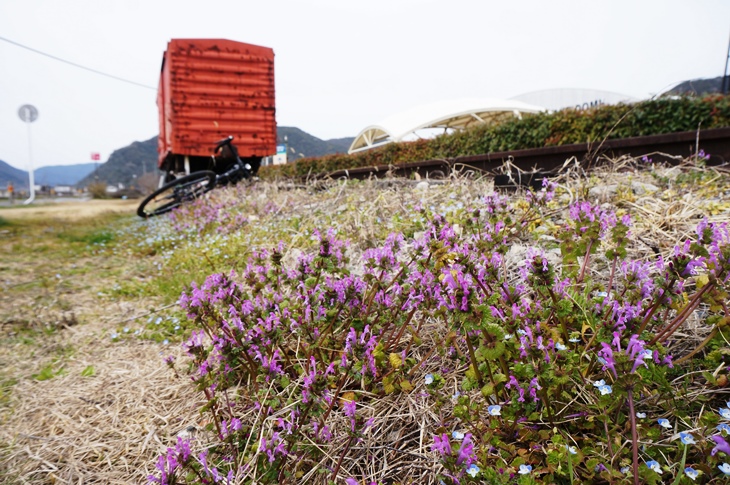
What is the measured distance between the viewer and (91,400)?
91.0 inches

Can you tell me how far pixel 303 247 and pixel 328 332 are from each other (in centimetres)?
203

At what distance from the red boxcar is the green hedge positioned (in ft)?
16.3

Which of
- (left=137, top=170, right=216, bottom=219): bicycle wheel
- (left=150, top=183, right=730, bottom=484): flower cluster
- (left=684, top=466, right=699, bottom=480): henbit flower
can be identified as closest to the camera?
(left=684, top=466, right=699, bottom=480): henbit flower

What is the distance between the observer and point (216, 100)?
13898mm

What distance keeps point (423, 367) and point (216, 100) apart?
1420 cm

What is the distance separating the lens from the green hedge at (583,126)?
7363 mm

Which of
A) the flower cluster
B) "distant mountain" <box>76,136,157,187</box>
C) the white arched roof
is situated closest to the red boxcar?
the white arched roof

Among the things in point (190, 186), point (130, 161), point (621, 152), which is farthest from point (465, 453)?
point (130, 161)

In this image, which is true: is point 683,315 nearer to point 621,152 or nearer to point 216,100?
point 621,152

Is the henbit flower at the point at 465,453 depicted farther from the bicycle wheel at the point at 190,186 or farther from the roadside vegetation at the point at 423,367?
the bicycle wheel at the point at 190,186

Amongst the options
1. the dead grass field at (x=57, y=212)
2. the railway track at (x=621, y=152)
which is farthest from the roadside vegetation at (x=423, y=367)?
the dead grass field at (x=57, y=212)

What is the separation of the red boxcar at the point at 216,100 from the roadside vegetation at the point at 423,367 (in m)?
11.2

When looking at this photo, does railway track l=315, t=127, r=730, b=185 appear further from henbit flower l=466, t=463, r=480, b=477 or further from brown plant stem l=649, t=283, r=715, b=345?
henbit flower l=466, t=463, r=480, b=477

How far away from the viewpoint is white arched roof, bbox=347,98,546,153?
25375 mm
